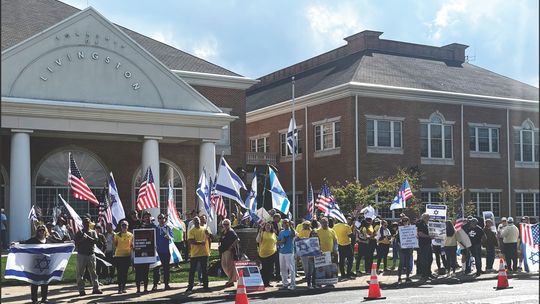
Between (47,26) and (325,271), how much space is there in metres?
21.8

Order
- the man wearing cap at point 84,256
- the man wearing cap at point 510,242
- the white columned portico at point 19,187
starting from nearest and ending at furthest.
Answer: the man wearing cap at point 84,256
the man wearing cap at point 510,242
the white columned portico at point 19,187

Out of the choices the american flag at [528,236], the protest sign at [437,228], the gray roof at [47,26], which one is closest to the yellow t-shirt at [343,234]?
the protest sign at [437,228]

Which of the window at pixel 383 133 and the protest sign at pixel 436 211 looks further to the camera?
the window at pixel 383 133

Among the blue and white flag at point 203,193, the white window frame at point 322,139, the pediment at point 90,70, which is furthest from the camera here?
the white window frame at point 322,139

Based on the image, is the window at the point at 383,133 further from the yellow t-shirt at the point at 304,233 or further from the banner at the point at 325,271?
the banner at the point at 325,271

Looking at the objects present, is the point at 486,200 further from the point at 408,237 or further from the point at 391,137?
the point at 408,237

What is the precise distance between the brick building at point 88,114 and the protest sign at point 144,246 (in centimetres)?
1003

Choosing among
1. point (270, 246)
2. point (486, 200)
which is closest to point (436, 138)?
point (486, 200)

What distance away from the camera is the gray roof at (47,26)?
32141 mm

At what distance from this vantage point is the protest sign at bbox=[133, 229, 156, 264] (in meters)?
16.9

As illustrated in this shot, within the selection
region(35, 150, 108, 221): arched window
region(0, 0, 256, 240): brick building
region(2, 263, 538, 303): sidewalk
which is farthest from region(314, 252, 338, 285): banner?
region(35, 150, 108, 221): arched window

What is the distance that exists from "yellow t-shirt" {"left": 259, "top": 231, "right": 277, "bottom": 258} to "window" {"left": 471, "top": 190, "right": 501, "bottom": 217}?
26.7 meters

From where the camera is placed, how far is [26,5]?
35875mm

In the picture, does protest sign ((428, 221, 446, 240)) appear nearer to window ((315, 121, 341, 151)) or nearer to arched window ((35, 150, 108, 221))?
arched window ((35, 150, 108, 221))
